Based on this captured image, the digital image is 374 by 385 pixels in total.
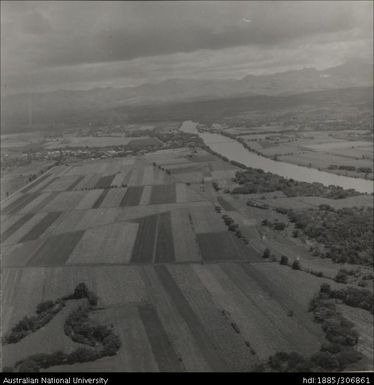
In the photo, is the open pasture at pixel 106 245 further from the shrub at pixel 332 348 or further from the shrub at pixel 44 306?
the shrub at pixel 332 348

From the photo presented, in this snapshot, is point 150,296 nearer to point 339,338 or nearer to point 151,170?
point 339,338

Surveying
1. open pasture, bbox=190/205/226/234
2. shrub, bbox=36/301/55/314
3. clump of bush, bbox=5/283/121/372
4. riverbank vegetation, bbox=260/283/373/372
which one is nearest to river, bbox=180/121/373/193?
open pasture, bbox=190/205/226/234

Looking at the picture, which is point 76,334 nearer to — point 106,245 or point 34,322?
point 34,322

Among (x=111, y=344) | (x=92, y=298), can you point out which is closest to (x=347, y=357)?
(x=111, y=344)

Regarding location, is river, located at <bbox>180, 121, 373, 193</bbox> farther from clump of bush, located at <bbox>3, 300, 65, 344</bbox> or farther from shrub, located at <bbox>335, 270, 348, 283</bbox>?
clump of bush, located at <bbox>3, 300, 65, 344</bbox>

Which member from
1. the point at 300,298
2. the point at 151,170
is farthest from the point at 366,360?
the point at 151,170

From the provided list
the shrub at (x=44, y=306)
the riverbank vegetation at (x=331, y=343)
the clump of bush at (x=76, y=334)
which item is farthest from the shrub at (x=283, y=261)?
the shrub at (x=44, y=306)
